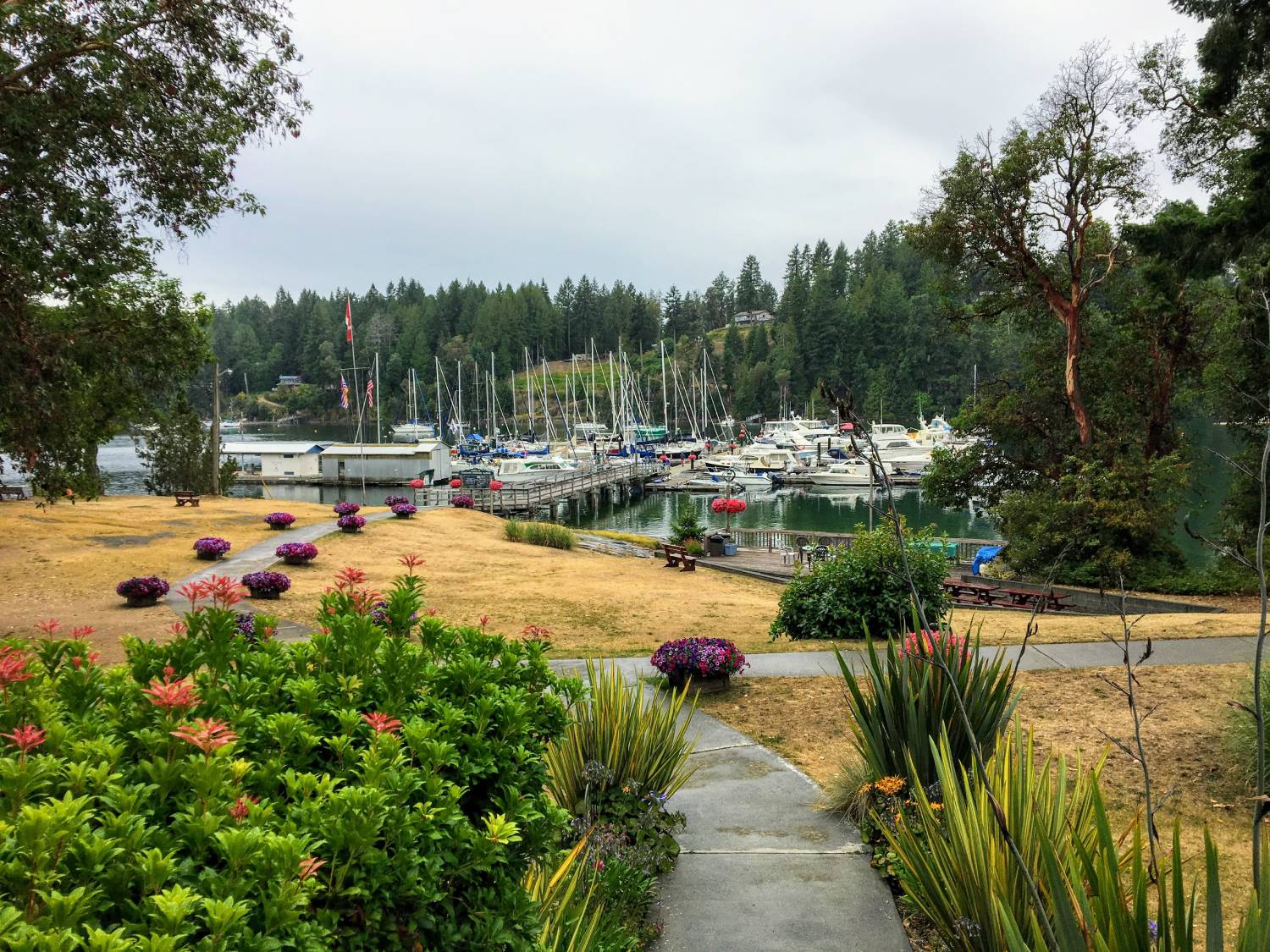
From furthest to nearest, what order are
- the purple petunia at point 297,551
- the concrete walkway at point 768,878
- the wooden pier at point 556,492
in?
1. the wooden pier at point 556,492
2. the purple petunia at point 297,551
3. the concrete walkway at point 768,878

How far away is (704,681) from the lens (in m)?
9.29

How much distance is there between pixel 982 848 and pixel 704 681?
560cm

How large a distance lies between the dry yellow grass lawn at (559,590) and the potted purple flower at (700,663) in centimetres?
264

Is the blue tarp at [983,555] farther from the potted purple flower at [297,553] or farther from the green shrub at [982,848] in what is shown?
the green shrub at [982,848]

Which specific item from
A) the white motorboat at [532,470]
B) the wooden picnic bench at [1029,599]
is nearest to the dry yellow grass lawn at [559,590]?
the wooden picnic bench at [1029,599]

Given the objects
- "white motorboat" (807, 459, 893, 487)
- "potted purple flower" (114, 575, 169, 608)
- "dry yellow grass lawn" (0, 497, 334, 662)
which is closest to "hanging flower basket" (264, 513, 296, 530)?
"dry yellow grass lawn" (0, 497, 334, 662)

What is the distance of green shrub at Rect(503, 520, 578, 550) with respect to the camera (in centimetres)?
2964

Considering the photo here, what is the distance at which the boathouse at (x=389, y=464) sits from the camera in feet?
205

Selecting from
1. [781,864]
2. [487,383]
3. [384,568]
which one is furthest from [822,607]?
[487,383]

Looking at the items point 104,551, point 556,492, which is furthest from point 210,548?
point 556,492

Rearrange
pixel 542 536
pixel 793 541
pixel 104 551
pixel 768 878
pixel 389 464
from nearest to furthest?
pixel 768 878 < pixel 104 551 < pixel 542 536 < pixel 793 541 < pixel 389 464

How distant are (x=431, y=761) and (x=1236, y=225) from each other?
49.0ft

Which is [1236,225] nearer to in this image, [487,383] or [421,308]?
[487,383]

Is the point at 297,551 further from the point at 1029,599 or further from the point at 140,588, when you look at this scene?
the point at 1029,599
